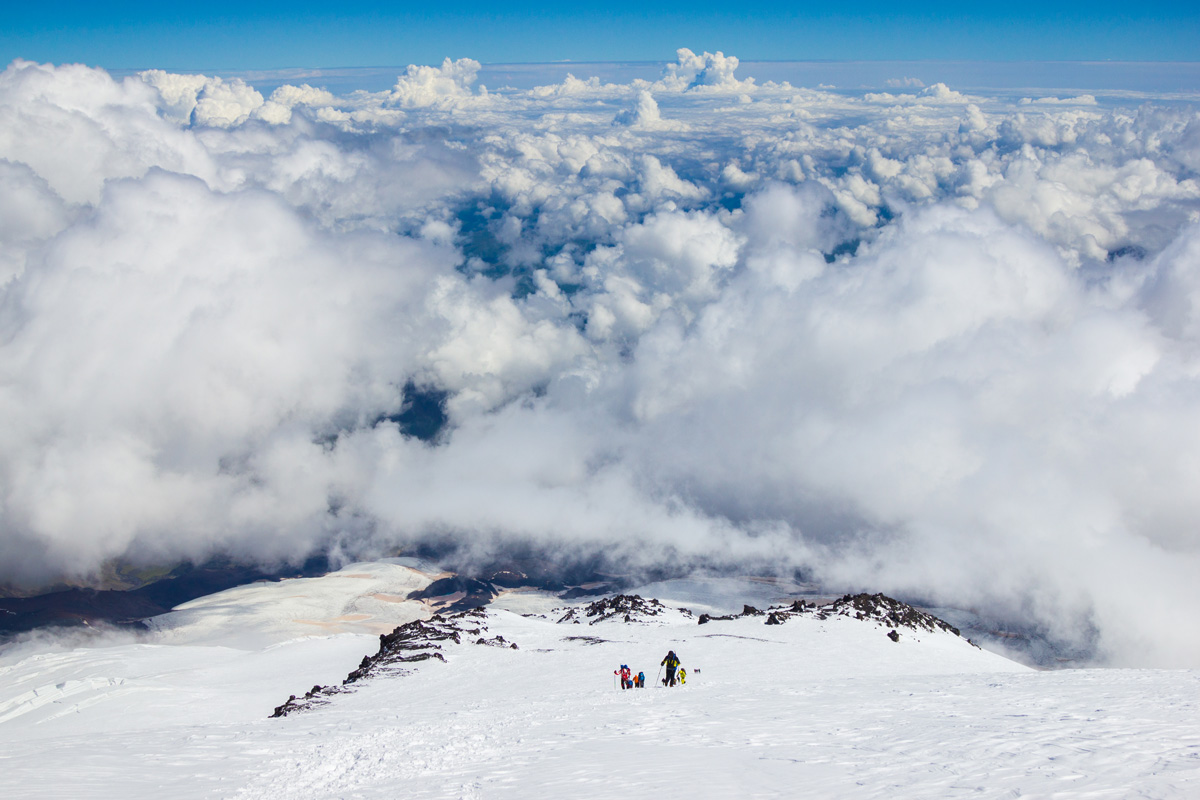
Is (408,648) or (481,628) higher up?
(481,628)

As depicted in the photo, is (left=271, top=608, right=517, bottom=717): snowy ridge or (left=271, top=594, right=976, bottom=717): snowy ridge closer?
(left=271, top=608, right=517, bottom=717): snowy ridge

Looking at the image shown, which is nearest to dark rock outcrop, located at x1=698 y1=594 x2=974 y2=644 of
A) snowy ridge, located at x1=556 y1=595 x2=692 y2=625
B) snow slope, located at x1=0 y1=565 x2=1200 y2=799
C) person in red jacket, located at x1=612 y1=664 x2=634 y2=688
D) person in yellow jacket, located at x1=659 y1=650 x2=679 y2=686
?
snowy ridge, located at x1=556 y1=595 x2=692 y2=625

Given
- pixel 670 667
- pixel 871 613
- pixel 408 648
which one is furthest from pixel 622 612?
pixel 670 667

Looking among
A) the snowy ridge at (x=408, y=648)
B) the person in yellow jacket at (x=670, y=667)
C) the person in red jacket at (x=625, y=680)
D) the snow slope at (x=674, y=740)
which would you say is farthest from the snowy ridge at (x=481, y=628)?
the person in yellow jacket at (x=670, y=667)

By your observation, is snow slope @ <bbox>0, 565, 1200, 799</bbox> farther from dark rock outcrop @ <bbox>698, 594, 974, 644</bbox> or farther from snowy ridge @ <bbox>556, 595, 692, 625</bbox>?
snowy ridge @ <bbox>556, 595, 692, 625</bbox>

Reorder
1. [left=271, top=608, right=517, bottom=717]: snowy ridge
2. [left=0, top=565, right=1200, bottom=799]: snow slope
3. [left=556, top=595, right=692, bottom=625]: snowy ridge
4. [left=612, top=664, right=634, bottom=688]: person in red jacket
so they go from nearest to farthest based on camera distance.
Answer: [left=0, top=565, right=1200, bottom=799]: snow slope
[left=612, top=664, right=634, bottom=688]: person in red jacket
[left=271, top=608, right=517, bottom=717]: snowy ridge
[left=556, top=595, right=692, bottom=625]: snowy ridge

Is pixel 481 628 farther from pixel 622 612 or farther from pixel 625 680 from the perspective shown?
pixel 625 680

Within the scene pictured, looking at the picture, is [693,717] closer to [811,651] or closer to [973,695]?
[973,695]

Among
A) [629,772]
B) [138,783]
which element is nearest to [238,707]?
[138,783]

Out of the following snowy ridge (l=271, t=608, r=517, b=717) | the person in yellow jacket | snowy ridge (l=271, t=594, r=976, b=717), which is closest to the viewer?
the person in yellow jacket

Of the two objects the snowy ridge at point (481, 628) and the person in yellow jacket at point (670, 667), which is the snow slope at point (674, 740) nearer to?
the person in yellow jacket at point (670, 667)

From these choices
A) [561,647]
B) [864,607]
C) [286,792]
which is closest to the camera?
[286,792]
